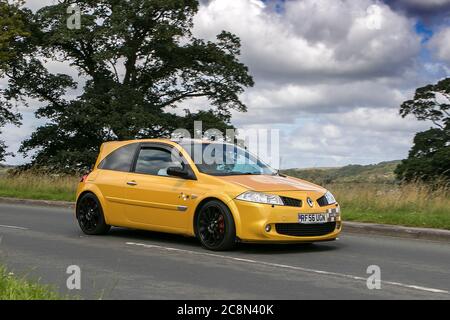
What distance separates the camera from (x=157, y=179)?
1084 cm

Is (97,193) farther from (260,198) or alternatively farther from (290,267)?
(290,267)

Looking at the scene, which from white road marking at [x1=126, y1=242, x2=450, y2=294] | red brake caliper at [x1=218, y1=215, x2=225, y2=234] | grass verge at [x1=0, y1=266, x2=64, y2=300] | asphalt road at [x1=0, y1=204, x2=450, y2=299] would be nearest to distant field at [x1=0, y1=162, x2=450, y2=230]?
asphalt road at [x1=0, y1=204, x2=450, y2=299]

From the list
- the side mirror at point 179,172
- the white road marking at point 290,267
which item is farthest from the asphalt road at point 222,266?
the side mirror at point 179,172

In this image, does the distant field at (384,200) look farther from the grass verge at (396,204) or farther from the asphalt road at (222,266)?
the asphalt road at (222,266)

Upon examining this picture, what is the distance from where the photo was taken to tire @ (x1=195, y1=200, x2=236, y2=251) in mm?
9674

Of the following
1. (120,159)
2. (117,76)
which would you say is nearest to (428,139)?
(117,76)

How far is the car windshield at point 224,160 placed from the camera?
34.6 ft

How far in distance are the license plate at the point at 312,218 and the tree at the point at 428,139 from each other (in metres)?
25.3

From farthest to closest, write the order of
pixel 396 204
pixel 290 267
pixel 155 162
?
pixel 396 204
pixel 155 162
pixel 290 267

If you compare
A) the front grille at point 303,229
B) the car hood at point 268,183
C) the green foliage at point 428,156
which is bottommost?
the front grille at point 303,229

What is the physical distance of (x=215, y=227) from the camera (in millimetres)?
9938

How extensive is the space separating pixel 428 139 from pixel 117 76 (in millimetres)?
17204

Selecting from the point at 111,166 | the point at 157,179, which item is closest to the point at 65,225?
the point at 111,166

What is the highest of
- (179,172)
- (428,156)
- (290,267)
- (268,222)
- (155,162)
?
(428,156)
